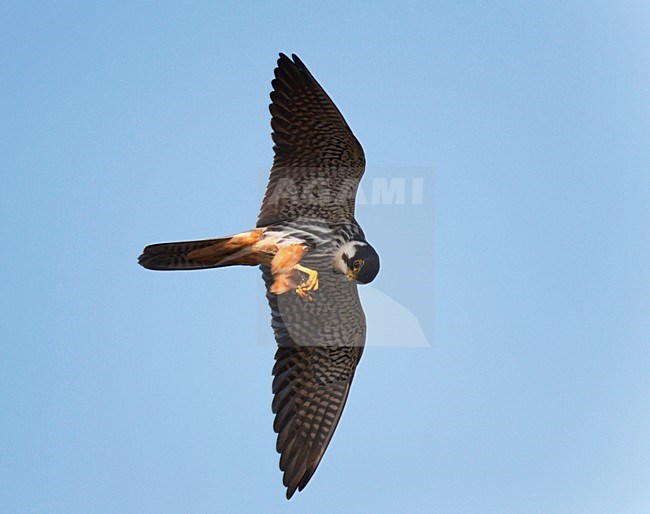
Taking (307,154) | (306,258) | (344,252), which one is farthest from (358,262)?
(307,154)

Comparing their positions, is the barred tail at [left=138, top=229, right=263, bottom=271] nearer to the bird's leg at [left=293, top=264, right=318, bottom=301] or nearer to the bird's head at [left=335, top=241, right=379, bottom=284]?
the bird's leg at [left=293, top=264, right=318, bottom=301]

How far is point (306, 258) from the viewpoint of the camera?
9305 mm

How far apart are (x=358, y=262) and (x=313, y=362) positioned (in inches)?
51.7

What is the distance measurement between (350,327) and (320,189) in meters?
1.63

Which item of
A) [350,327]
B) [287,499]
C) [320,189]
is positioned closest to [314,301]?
[350,327]

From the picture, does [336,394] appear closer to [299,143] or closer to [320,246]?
[320,246]

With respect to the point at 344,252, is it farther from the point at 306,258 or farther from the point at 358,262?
the point at 306,258

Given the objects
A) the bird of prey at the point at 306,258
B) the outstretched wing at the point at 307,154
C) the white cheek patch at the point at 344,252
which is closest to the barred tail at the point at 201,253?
the bird of prey at the point at 306,258

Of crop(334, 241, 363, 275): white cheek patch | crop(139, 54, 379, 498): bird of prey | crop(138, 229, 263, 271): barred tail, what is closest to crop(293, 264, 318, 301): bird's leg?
crop(139, 54, 379, 498): bird of prey

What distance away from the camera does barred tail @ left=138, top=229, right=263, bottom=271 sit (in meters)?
8.83

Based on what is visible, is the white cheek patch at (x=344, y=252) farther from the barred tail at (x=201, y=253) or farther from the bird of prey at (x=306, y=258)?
the barred tail at (x=201, y=253)

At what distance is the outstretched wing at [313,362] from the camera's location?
365 inches

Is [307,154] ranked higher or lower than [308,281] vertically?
higher

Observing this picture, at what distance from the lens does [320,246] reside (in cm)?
926
